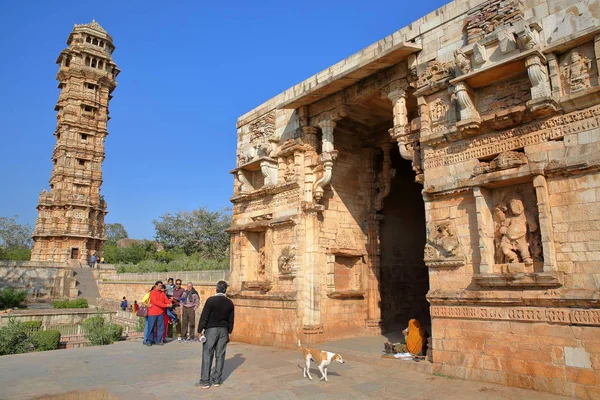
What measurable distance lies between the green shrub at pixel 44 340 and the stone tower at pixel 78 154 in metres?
30.6

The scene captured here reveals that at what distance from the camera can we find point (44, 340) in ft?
34.7

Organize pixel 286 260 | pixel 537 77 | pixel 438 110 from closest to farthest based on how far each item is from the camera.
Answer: pixel 537 77, pixel 438 110, pixel 286 260

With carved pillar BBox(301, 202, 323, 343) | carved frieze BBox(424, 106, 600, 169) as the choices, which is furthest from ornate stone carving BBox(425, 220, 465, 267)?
carved pillar BBox(301, 202, 323, 343)

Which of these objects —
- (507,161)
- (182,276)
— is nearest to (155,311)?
(507,161)

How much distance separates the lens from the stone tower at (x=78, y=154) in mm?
38531

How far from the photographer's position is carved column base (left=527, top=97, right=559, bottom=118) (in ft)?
19.7

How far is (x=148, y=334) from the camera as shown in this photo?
33.7 ft

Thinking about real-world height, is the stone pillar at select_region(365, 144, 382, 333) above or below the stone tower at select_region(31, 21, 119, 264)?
below

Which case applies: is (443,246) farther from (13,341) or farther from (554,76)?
(13,341)

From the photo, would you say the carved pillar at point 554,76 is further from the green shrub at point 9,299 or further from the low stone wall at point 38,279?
the low stone wall at point 38,279

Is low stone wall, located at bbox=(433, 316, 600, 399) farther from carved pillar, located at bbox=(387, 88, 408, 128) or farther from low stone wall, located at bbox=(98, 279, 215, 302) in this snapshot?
low stone wall, located at bbox=(98, 279, 215, 302)

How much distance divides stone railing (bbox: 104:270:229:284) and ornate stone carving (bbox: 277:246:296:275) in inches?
208

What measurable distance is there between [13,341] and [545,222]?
440 inches

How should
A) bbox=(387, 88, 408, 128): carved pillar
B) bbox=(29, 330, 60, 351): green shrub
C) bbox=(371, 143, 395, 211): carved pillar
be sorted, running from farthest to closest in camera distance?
bbox=(371, 143, 395, 211): carved pillar, bbox=(29, 330, 60, 351): green shrub, bbox=(387, 88, 408, 128): carved pillar
